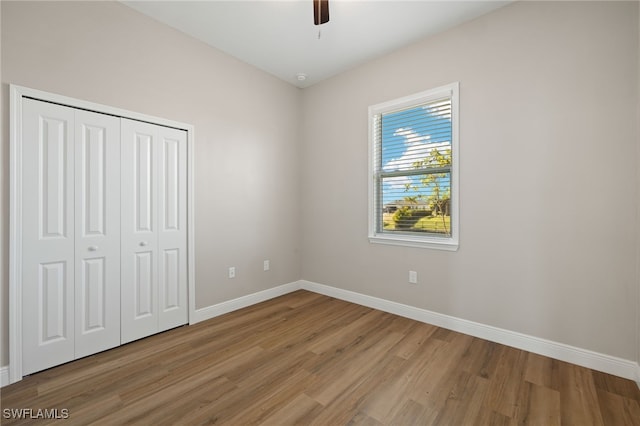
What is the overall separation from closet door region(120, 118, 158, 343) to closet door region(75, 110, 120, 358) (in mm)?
57

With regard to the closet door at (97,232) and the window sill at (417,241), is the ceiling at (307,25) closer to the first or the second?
the closet door at (97,232)

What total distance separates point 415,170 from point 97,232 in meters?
3.03

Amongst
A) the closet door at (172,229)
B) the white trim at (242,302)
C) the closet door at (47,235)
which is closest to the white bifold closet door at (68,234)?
the closet door at (47,235)

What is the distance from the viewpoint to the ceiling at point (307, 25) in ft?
8.04

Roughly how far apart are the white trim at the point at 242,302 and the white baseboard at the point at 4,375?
130 cm

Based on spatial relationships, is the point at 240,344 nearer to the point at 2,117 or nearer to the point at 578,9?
the point at 2,117

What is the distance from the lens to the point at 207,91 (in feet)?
10.0

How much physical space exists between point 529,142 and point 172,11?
330 centimetres

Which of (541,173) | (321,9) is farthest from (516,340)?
(321,9)

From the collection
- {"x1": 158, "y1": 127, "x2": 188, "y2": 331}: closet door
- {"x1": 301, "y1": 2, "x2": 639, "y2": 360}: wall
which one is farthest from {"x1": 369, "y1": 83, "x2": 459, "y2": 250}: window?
{"x1": 158, "y1": 127, "x2": 188, "y2": 331}: closet door

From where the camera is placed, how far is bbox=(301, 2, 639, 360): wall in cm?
201

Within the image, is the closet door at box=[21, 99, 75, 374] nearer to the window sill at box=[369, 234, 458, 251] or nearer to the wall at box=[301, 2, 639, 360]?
the window sill at box=[369, 234, 458, 251]

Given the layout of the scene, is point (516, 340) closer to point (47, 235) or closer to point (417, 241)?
point (417, 241)

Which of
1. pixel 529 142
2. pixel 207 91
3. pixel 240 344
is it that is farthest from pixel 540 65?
pixel 240 344
